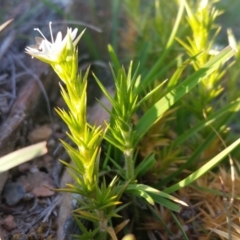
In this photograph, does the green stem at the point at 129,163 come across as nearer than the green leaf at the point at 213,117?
Yes

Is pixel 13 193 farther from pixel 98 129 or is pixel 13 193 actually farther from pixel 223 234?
pixel 223 234

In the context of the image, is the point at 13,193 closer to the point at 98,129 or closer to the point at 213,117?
the point at 98,129

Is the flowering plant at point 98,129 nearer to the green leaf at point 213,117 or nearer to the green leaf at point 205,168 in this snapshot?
the green leaf at point 205,168

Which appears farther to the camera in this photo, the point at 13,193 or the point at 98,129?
the point at 13,193

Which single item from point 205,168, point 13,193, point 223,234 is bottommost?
point 223,234

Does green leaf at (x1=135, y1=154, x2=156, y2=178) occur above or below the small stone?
below

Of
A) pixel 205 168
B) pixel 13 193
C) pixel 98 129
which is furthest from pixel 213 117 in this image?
pixel 13 193

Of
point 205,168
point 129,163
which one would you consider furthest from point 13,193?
point 205,168

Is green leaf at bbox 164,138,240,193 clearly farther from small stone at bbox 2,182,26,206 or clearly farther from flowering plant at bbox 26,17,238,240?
small stone at bbox 2,182,26,206

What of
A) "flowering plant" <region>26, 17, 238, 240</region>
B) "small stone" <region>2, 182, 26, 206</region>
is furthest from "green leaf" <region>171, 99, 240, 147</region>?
"small stone" <region>2, 182, 26, 206</region>

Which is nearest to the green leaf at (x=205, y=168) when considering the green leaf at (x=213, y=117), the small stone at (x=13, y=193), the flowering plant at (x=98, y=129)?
the flowering plant at (x=98, y=129)

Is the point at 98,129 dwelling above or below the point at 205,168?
above
